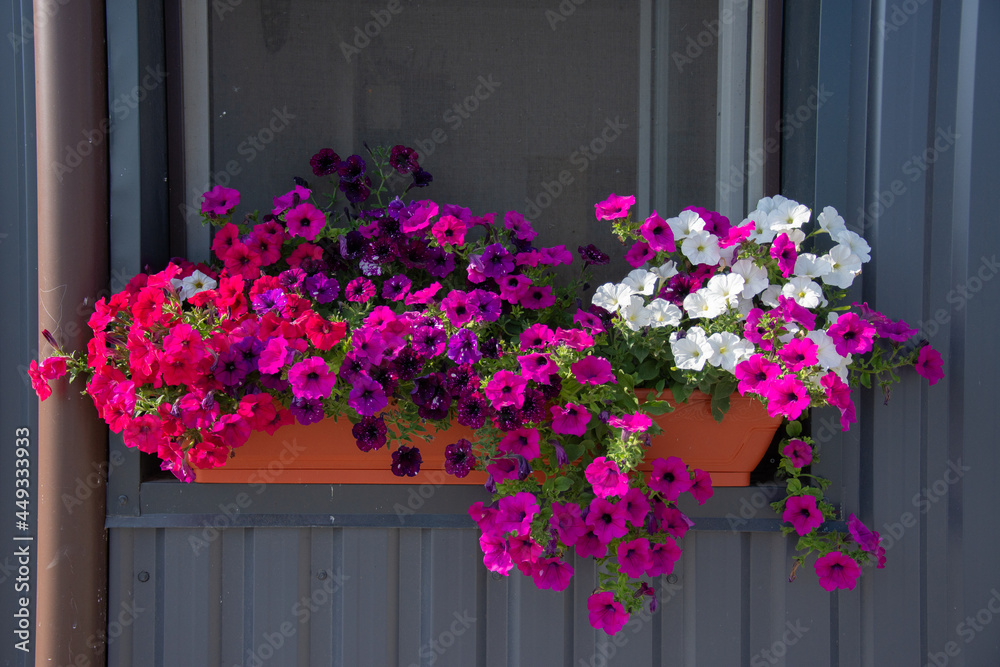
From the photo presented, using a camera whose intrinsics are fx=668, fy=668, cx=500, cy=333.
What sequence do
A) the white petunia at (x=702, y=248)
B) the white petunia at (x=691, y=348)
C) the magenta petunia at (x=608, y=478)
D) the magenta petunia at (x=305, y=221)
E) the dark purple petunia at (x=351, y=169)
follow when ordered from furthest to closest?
the dark purple petunia at (x=351, y=169) → the magenta petunia at (x=305, y=221) → the white petunia at (x=702, y=248) → the white petunia at (x=691, y=348) → the magenta petunia at (x=608, y=478)

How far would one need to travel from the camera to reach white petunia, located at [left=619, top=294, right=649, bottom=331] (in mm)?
1467

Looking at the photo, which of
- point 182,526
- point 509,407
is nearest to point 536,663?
point 509,407

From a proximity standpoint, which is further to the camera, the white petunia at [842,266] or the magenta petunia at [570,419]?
the white petunia at [842,266]

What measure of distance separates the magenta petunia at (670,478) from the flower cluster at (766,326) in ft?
0.50

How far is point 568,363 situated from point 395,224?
1.86 feet

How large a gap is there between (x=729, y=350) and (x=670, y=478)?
30cm

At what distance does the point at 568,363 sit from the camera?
134 cm

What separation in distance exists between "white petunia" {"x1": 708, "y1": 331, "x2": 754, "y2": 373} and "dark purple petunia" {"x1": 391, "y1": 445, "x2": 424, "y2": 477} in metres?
0.65

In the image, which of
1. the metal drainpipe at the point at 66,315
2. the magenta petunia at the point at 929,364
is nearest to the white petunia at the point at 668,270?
the magenta petunia at the point at 929,364

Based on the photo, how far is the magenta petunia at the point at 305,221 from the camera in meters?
1.61

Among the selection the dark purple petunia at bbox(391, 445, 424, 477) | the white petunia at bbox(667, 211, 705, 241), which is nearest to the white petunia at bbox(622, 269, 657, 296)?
the white petunia at bbox(667, 211, 705, 241)

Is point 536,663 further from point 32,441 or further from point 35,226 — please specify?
point 35,226

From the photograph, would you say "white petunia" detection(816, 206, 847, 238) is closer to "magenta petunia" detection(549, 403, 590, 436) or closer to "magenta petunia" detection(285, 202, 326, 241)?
"magenta petunia" detection(549, 403, 590, 436)

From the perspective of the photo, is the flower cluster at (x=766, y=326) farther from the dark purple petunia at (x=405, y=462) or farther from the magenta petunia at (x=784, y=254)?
the dark purple petunia at (x=405, y=462)
